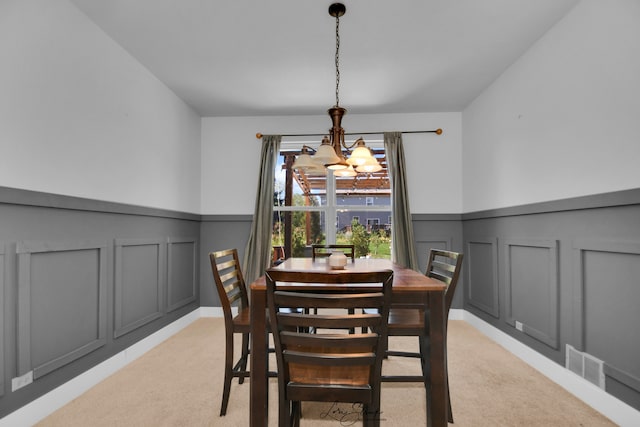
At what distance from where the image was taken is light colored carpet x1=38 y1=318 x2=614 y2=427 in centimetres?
188

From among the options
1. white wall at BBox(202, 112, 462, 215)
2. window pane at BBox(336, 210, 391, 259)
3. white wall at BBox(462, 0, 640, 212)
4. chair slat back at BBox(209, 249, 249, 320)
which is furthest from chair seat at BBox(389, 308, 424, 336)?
white wall at BBox(202, 112, 462, 215)

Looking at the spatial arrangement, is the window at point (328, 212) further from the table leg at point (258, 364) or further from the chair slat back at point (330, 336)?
the chair slat back at point (330, 336)

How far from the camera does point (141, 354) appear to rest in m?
2.88

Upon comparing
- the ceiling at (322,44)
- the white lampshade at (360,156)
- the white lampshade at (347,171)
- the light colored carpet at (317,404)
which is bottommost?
the light colored carpet at (317,404)

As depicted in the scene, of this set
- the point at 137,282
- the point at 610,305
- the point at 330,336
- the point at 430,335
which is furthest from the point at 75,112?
the point at 610,305

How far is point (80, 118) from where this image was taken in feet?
7.41

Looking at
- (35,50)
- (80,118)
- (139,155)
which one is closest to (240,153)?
(139,155)

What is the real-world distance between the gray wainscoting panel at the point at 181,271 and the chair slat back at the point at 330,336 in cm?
253

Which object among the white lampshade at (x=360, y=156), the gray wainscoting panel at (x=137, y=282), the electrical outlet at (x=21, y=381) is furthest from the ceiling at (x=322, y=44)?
the electrical outlet at (x=21, y=381)

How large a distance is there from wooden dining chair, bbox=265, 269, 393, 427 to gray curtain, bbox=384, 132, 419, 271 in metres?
2.76

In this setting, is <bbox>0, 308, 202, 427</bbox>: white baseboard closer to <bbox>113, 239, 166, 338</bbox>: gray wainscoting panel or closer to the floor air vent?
<bbox>113, 239, 166, 338</bbox>: gray wainscoting panel

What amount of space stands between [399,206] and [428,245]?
24.3 inches

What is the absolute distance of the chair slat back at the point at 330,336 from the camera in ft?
3.84

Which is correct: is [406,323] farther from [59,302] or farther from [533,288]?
[59,302]
